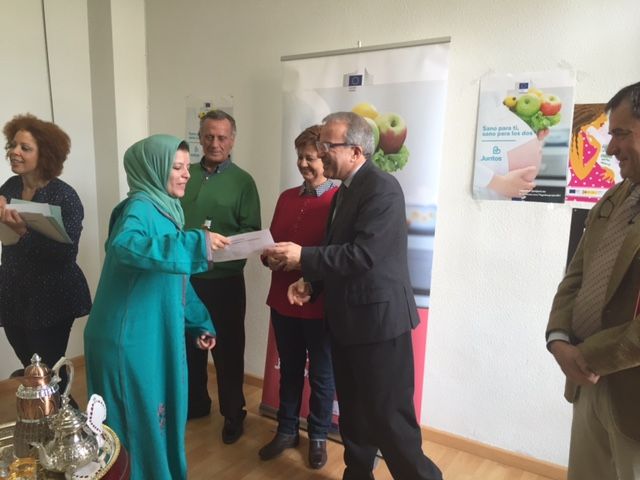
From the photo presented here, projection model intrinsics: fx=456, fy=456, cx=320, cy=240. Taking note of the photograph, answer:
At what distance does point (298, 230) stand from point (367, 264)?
1.81ft

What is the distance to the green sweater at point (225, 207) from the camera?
2.23m

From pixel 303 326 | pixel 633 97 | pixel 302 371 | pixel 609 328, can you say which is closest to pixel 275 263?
pixel 303 326

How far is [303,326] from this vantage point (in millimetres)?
2068

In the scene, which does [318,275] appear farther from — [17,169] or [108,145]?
[108,145]

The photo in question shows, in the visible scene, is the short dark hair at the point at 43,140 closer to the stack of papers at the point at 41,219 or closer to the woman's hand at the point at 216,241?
the stack of papers at the point at 41,219

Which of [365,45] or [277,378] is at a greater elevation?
[365,45]

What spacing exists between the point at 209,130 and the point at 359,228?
106 centimetres

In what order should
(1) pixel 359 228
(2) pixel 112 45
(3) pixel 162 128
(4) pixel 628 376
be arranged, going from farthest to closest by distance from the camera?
(3) pixel 162 128
(2) pixel 112 45
(1) pixel 359 228
(4) pixel 628 376

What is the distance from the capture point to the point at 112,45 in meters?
2.92

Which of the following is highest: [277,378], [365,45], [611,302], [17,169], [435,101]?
[365,45]

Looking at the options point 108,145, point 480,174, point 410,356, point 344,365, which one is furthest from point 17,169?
point 480,174

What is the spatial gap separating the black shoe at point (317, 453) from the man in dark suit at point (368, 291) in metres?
0.45

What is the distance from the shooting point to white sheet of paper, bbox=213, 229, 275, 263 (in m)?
1.46

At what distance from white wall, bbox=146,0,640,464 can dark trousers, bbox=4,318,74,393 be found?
1.41 meters
